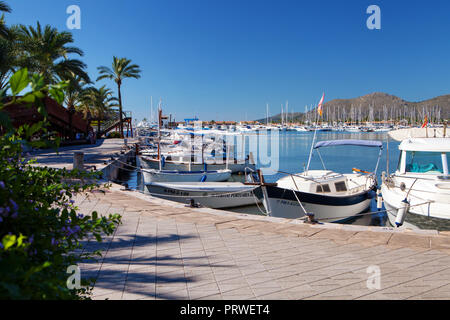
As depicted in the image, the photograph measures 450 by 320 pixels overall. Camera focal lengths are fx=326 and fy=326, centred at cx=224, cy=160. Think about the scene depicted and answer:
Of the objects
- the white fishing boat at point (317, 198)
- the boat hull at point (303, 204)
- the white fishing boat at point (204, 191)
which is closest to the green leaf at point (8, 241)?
the white fishing boat at point (317, 198)

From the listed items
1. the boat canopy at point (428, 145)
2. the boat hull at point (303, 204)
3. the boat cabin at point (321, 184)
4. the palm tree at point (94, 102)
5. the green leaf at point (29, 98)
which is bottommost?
the boat hull at point (303, 204)

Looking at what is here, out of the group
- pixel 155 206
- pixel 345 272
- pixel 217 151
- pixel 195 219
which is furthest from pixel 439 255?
pixel 217 151

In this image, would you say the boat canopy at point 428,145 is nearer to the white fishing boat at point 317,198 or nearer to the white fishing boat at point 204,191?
the white fishing boat at point 317,198

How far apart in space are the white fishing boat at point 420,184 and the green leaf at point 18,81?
432 inches

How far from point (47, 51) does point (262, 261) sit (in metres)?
31.5

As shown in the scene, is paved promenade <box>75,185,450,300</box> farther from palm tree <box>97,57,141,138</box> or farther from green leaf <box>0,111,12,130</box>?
palm tree <box>97,57,141,138</box>

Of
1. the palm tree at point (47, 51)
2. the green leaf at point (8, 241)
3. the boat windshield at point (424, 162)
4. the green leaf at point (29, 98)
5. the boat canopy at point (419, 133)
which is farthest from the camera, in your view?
the palm tree at point (47, 51)

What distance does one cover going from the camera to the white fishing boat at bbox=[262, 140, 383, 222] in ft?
39.1

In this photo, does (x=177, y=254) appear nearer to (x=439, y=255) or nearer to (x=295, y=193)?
(x=439, y=255)

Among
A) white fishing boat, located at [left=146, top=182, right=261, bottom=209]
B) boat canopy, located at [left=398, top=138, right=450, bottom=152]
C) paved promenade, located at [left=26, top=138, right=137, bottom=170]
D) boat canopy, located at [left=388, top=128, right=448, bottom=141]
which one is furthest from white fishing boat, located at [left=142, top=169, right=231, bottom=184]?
boat canopy, located at [left=398, top=138, right=450, bottom=152]

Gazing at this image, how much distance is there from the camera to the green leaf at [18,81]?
1.52 meters
